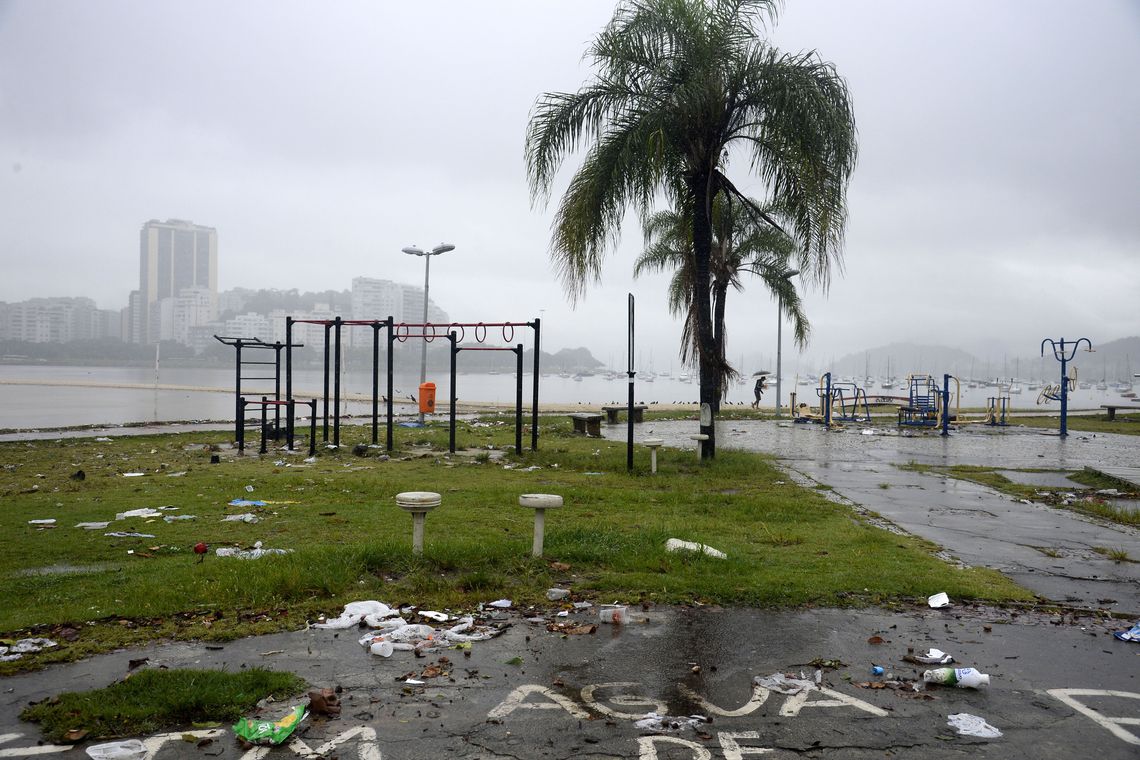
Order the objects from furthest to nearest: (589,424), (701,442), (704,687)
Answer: (589,424)
(701,442)
(704,687)

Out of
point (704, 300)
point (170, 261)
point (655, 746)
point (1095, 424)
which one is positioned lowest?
point (655, 746)

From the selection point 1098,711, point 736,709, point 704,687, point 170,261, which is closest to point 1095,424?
point 1098,711

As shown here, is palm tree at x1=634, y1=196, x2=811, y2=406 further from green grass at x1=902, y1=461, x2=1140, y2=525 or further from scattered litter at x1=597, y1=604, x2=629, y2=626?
scattered litter at x1=597, y1=604, x2=629, y2=626

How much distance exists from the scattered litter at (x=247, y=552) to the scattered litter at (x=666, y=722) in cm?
434

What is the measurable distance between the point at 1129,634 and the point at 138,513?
Answer: 983cm

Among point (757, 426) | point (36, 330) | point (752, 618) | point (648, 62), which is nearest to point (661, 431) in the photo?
point (757, 426)

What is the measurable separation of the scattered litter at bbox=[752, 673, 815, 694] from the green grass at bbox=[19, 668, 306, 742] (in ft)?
8.65

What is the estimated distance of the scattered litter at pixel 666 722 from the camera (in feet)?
13.1

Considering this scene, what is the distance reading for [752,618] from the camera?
5.74 metres

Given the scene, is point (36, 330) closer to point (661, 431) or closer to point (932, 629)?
point (661, 431)

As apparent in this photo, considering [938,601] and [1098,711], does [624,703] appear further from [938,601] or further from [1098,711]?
[938,601]

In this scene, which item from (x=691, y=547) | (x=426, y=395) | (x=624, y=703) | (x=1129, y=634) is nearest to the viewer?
(x=624, y=703)

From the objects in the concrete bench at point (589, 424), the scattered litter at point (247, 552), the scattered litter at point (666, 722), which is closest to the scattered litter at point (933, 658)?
the scattered litter at point (666, 722)

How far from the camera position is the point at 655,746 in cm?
379
